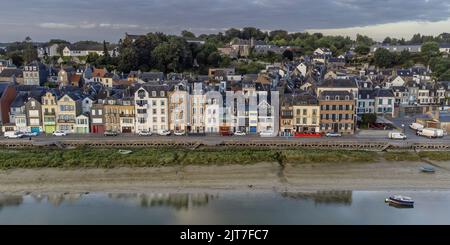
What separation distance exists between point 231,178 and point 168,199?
5.20 ft

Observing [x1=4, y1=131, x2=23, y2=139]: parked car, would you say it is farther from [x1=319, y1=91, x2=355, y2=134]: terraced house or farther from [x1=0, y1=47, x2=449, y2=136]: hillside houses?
[x1=319, y1=91, x2=355, y2=134]: terraced house

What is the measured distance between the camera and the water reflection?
7.74 metres

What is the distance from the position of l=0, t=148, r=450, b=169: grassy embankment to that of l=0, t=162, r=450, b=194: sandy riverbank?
0.30 metres

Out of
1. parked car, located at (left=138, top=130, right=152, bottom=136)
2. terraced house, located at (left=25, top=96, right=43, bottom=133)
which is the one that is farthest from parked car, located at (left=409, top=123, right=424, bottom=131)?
terraced house, located at (left=25, top=96, right=43, bottom=133)

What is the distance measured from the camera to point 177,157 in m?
10.3

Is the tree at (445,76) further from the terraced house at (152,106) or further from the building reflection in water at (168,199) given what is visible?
the building reflection in water at (168,199)

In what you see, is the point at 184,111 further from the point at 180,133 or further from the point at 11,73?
the point at 11,73

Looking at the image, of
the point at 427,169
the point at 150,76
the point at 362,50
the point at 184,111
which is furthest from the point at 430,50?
the point at 184,111

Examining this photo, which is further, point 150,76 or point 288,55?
point 288,55

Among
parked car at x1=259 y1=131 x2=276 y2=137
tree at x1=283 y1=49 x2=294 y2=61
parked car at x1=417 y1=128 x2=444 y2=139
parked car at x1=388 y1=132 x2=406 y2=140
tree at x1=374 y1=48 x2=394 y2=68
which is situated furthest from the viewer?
tree at x1=283 y1=49 x2=294 y2=61

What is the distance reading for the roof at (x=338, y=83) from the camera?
13.5 meters

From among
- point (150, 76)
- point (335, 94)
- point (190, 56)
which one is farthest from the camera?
point (190, 56)
